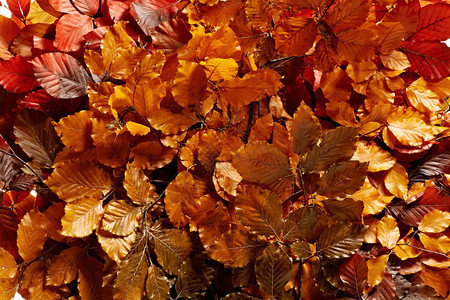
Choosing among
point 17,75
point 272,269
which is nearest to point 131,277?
point 272,269

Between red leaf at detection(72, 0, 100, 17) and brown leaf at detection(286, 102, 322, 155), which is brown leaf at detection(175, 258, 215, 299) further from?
red leaf at detection(72, 0, 100, 17)

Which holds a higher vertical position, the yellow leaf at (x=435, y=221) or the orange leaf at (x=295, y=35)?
the orange leaf at (x=295, y=35)

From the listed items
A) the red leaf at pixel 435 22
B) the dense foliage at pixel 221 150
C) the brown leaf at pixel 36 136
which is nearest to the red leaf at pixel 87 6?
the dense foliage at pixel 221 150

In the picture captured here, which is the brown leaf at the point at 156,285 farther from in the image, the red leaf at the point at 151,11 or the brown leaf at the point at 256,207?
the red leaf at the point at 151,11

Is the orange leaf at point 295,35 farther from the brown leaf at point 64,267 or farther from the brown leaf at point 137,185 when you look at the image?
the brown leaf at point 64,267

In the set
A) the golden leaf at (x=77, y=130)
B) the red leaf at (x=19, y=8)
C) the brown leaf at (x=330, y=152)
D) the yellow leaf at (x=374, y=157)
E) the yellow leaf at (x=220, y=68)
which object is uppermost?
the red leaf at (x=19, y=8)

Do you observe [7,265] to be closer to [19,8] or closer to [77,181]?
[77,181]

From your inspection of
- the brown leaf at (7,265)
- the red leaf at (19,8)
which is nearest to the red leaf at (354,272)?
the brown leaf at (7,265)
